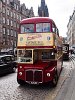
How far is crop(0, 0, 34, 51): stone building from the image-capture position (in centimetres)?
6929

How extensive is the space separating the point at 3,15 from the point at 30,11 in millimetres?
30278

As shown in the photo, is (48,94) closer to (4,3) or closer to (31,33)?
(31,33)

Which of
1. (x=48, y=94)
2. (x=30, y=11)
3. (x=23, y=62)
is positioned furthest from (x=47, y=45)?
(x=30, y=11)

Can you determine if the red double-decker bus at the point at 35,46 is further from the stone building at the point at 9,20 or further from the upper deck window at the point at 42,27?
the stone building at the point at 9,20

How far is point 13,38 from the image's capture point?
76688 mm

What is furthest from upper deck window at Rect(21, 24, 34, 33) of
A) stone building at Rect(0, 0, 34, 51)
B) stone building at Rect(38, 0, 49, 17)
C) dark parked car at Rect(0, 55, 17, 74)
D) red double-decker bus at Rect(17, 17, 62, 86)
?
stone building at Rect(38, 0, 49, 17)

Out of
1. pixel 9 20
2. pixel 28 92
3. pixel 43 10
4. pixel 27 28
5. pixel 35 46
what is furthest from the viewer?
pixel 43 10

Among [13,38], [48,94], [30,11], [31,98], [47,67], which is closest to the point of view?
[31,98]

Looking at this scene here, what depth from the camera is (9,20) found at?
74.9 metres

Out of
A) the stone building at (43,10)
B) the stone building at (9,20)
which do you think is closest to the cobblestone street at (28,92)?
the stone building at (9,20)

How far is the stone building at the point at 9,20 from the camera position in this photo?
2728 inches

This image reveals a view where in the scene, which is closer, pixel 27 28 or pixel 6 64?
pixel 27 28

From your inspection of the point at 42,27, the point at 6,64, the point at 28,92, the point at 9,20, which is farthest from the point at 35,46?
the point at 9,20

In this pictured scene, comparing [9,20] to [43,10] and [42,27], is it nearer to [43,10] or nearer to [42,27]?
[42,27]
